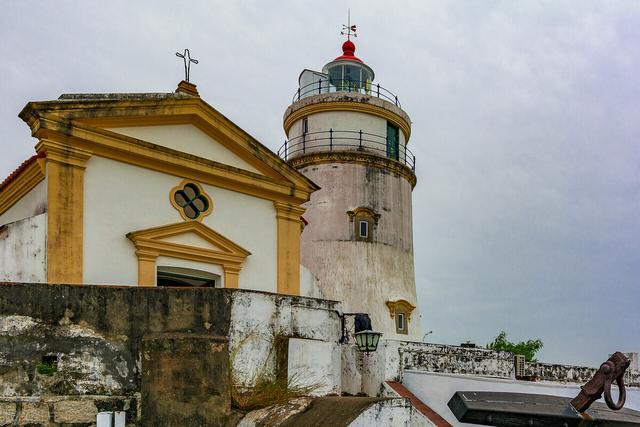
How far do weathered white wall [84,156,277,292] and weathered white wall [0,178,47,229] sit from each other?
70cm

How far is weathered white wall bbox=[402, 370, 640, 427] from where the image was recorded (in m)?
13.2

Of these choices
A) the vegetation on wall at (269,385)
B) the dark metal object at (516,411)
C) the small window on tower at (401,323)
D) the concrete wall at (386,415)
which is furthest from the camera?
the small window on tower at (401,323)

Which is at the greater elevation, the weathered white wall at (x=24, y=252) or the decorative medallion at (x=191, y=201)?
the decorative medallion at (x=191, y=201)

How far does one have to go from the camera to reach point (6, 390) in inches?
337

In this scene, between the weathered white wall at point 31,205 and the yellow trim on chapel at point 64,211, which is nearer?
the yellow trim on chapel at point 64,211

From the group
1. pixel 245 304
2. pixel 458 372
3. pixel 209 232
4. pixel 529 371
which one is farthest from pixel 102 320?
pixel 529 371

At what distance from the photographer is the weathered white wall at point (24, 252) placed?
11.4 m

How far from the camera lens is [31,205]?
12789 mm

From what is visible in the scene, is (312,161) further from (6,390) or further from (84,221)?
(6,390)

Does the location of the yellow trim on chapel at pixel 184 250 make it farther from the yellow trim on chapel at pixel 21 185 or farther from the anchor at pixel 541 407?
the anchor at pixel 541 407

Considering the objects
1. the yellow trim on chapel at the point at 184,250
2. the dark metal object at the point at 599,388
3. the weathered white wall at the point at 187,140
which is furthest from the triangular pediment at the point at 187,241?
the dark metal object at the point at 599,388

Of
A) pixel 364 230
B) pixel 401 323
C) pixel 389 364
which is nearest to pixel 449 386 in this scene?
pixel 389 364

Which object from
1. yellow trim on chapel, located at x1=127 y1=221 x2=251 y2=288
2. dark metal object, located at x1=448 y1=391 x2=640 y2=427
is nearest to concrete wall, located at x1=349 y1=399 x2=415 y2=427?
dark metal object, located at x1=448 y1=391 x2=640 y2=427

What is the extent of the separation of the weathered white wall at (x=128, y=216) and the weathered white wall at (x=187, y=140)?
0.59m
